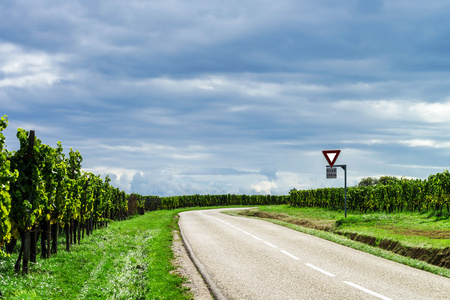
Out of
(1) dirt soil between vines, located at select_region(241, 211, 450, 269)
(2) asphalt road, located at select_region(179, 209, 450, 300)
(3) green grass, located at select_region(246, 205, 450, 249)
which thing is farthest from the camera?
(3) green grass, located at select_region(246, 205, 450, 249)

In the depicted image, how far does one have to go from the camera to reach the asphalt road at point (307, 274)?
7.93m

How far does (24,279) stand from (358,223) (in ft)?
62.3

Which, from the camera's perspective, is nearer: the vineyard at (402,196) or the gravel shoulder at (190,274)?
the gravel shoulder at (190,274)

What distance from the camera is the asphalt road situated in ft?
26.0

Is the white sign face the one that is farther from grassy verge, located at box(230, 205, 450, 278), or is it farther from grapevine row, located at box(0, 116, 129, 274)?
grapevine row, located at box(0, 116, 129, 274)

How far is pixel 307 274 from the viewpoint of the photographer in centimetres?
965

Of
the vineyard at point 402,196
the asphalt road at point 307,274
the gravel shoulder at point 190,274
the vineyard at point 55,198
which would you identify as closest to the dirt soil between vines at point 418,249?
the asphalt road at point 307,274

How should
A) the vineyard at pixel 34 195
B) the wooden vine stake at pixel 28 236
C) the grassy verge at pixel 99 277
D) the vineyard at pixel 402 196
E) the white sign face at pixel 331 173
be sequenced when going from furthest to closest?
the vineyard at pixel 402 196 < the white sign face at pixel 331 173 < the wooden vine stake at pixel 28 236 < the vineyard at pixel 34 195 < the grassy verge at pixel 99 277

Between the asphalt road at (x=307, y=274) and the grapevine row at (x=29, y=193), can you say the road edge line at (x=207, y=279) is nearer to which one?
the asphalt road at (x=307, y=274)

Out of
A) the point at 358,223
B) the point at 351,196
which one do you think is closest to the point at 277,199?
the point at 351,196

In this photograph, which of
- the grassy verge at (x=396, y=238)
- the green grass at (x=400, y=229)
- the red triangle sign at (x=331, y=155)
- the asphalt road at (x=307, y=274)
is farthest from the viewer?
the red triangle sign at (x=331, y=155)

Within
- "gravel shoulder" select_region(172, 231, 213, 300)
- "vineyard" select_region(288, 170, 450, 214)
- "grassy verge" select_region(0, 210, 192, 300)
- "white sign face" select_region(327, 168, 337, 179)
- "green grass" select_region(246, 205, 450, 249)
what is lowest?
"grassy verge" select_region(0, 210, 192, 300)

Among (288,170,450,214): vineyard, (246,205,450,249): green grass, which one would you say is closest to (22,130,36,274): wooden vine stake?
(246,205,450,249): green grass

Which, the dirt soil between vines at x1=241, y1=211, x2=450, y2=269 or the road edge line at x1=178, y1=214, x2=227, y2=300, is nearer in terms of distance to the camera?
the road edge line at x1=178, y1=214, x2=227, y2=300
